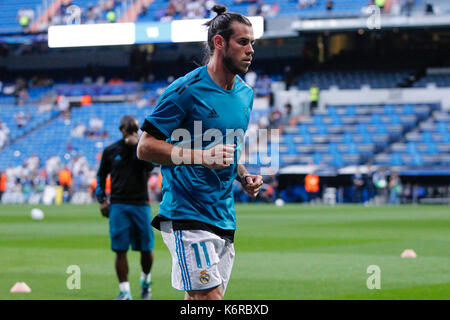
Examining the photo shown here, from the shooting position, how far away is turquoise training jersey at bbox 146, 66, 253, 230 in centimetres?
540

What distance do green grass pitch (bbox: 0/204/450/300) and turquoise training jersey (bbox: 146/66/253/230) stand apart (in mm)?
4946

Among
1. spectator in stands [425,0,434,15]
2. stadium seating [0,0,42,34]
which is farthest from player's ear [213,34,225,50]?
stadium seating [0,0,42,34]

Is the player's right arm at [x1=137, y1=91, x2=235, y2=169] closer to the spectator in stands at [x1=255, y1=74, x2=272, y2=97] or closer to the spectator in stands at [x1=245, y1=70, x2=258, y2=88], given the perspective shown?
the spectator in stands at [x1=245, y1=70, x2=258, y2=88]

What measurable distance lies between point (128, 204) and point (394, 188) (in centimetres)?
2957

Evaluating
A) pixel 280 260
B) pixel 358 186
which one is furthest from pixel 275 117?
pixel 280 260

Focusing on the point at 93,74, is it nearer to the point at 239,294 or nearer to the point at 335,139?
the point at 335,139

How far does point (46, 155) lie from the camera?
4791cm

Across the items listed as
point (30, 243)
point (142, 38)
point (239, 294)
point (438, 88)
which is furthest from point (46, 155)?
point (239, 294)

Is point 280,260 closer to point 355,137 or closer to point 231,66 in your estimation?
point 231,66

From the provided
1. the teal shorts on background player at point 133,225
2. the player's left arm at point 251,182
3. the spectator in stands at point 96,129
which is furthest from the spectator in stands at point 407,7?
the player's left arm at point 251,182

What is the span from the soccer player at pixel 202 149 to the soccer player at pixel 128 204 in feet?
15.7

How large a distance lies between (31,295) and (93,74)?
1824 inches

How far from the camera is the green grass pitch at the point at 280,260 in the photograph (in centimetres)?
1082

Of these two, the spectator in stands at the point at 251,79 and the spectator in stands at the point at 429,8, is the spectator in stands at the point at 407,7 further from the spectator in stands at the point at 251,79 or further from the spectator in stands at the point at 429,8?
the spectator in stands at the point at 251,79
